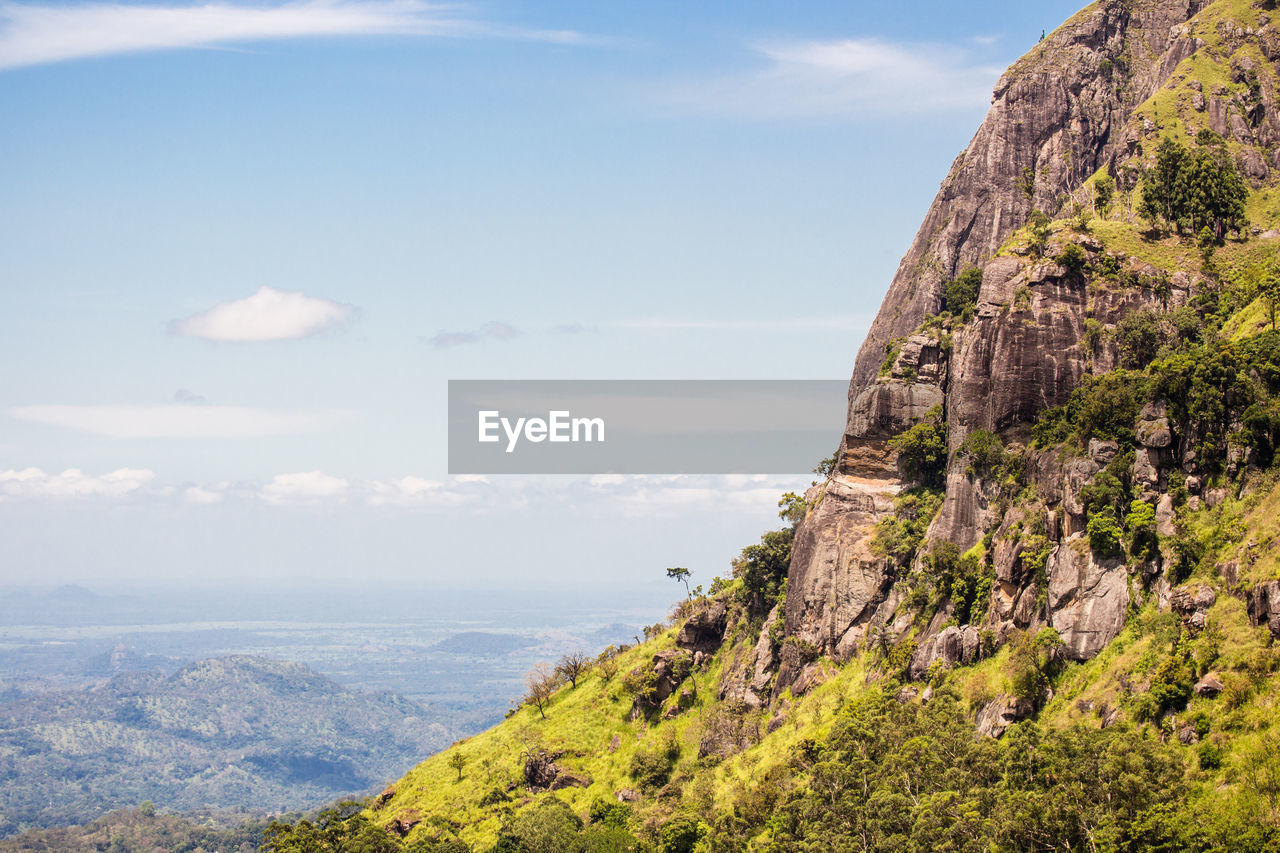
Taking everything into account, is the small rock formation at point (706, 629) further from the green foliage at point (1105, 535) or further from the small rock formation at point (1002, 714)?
the green foliage at point (1105, 535)

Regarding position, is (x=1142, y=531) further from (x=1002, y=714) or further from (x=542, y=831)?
(x=542, y=831)

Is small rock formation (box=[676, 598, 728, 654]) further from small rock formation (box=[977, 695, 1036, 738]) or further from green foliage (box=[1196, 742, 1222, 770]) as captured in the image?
green foliage (box=[1196, 742, 1222, 770])

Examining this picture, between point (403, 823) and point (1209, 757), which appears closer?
point (1209, 757)

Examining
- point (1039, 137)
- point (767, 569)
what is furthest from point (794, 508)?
point (1039, 137)

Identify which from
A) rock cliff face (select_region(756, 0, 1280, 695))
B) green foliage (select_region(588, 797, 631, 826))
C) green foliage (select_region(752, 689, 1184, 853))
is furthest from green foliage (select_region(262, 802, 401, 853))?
green foliage (select_region(752, 689, 1184, 853))

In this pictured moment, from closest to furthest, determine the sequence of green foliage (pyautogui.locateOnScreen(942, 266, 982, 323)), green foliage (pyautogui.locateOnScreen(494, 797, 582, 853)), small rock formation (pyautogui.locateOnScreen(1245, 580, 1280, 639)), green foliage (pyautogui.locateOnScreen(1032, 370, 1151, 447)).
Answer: small rock formation (pyautogui.locateOnScreen(1245, 580, 1280, 639)), green foliage (pyautogui.locateOnScreen(1032, 370, 1151, 447)), green foliage (pyautogui.locateOnScreen(494, 797, 582, 853)), green foliage (pyautogui.locateOnScreen(942, 266, 982, 323))

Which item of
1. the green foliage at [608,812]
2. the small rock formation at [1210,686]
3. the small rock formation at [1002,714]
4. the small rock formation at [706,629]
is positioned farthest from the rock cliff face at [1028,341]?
the green foliage at [608,812]

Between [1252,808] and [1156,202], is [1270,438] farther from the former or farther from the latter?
[1156,202]
